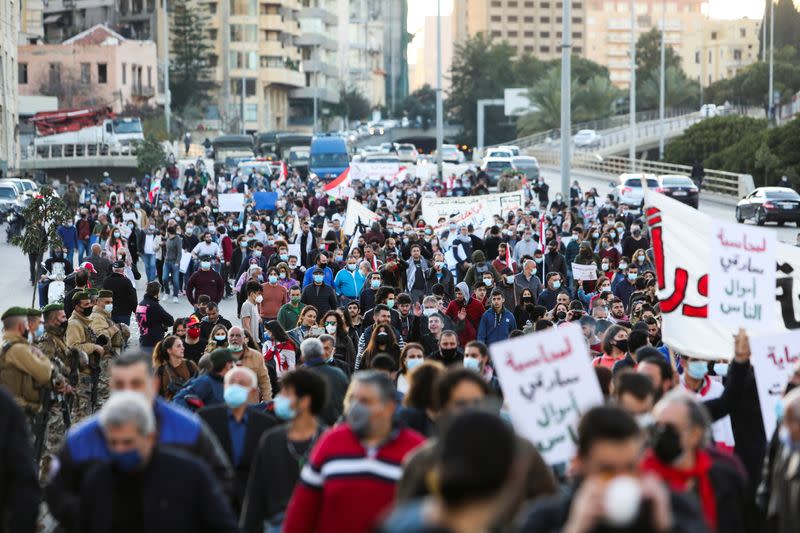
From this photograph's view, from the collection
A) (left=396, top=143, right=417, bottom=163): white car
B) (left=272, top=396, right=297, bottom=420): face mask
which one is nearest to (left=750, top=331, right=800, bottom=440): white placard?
(left=272, top=396, right=297, bottom=420): face mask

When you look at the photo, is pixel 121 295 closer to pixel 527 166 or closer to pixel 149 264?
pixel 149 264

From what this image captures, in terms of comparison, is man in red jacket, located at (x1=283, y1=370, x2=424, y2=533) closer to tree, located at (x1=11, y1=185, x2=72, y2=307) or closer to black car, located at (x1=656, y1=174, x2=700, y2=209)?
tree, located at (x1=11, y1=185, x2=72, y2=307)

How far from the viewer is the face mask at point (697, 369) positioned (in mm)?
9758

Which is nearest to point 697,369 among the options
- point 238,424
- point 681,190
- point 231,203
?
point 238,424

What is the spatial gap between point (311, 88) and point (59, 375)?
12425 cm

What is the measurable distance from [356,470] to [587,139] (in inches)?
3361

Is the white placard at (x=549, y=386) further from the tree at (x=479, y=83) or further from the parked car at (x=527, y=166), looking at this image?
the tree at (x=479, y=83)

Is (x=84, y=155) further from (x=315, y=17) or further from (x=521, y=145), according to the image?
(x=315, y=17)

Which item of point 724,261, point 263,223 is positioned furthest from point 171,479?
point 263,223

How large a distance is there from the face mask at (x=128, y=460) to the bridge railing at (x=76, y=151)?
229 feet

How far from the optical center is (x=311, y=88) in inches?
5285

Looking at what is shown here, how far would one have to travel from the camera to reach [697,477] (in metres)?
6.44

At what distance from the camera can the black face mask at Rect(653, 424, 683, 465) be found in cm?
623

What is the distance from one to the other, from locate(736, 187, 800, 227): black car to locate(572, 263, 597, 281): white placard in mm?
23698
